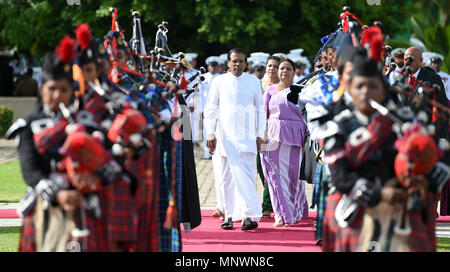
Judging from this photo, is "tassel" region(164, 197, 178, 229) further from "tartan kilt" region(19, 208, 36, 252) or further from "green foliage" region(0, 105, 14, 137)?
"green foliage" region(0, 105, 14, 137)

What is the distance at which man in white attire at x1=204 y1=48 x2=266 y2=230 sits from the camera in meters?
10.2

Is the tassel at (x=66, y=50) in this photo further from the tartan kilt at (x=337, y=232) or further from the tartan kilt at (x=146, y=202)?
the tartan kilt at (x=337, y=232)

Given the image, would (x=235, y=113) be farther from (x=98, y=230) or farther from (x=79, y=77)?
(x=98, y=230)

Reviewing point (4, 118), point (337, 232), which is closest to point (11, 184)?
point (4, 118)

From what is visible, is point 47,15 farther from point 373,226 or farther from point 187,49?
point 373,226

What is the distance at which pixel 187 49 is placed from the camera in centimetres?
2514

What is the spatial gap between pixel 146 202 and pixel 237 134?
413 cm

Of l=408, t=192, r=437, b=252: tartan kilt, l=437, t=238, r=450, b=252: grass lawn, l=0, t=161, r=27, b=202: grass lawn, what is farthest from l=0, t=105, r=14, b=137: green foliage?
l=408, t=192, r=437, b=252: tartan kilt

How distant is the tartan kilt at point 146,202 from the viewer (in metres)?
6.12

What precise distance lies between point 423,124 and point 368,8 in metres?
10.7

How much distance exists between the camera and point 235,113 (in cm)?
1030

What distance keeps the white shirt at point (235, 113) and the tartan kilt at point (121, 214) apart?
4.45 metres

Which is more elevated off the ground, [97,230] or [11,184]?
[97,230]
